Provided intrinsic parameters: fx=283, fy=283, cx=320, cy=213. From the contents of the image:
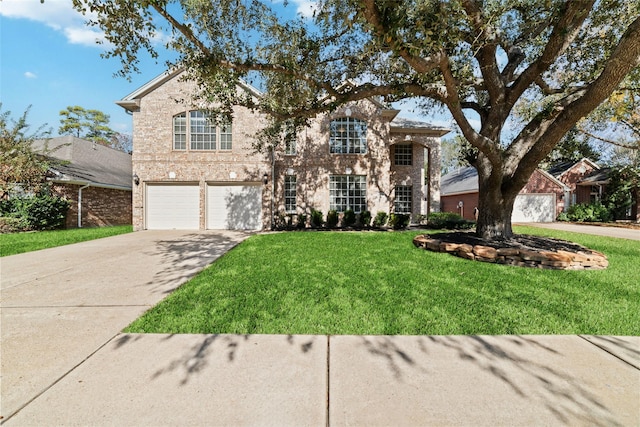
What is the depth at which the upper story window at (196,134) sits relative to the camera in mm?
13453

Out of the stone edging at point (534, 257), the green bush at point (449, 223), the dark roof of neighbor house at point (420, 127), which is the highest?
the dark roof of neighbor house at point (420, 127)

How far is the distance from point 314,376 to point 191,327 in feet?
5.32

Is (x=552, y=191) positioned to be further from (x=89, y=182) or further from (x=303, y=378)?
(x=89, y=182)

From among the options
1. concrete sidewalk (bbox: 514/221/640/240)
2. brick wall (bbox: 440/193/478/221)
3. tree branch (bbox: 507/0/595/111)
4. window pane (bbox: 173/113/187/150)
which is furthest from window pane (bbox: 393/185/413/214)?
window pane (bbox: 173/113/187/150)

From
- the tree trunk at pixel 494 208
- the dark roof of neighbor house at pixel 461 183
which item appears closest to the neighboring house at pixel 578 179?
the dark roof of neighbor house at pixel 461 183

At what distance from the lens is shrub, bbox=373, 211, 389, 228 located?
14641 millimetres

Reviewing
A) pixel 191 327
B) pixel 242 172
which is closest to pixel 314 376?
pixel 191 327

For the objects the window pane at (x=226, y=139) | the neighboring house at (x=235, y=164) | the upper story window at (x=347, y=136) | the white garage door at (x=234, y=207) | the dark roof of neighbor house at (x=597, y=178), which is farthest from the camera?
the dark roof of neighbor house at (x=597, y=178)

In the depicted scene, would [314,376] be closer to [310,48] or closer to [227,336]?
[227,336]

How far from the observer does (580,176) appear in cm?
2308

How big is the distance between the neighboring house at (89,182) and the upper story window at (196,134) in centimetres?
535

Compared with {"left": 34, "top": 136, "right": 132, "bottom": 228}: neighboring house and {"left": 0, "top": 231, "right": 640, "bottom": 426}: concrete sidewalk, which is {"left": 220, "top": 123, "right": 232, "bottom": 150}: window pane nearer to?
{"left": 34, "top": 136, "right": 132, "bottom": 228}: neighboring house

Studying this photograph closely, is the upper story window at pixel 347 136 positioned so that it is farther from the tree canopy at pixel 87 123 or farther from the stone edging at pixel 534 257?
the tree canopy at pixel 87 123

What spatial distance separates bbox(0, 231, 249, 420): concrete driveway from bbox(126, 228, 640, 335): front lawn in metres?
0.46
